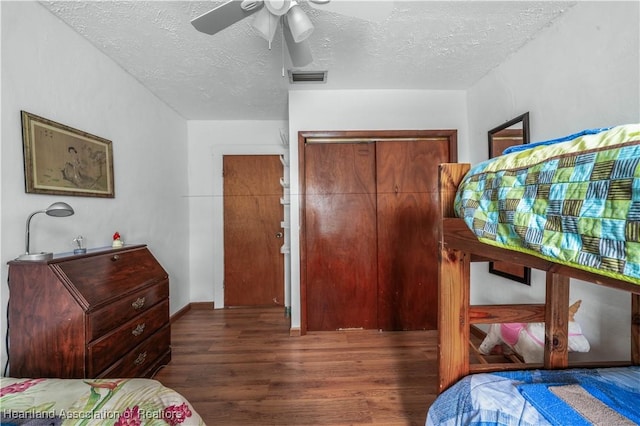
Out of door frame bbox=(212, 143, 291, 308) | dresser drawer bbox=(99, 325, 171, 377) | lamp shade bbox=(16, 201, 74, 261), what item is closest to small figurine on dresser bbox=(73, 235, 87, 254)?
lamp shade bbox=(16, 201, 74, 261)

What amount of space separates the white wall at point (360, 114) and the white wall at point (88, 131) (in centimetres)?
131

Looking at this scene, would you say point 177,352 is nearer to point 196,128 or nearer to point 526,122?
point 196,128

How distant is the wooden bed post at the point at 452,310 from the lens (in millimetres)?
1066

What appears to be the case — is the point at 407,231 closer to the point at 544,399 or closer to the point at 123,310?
the point at 544,399

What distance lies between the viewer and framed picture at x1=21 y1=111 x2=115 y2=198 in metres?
1.37

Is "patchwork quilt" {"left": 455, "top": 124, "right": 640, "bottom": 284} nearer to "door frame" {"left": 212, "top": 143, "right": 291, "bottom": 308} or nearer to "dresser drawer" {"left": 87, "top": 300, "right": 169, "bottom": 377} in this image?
"dresser drawer" {"left": 87, "top": 300, "right": 169, "bottom": 377}

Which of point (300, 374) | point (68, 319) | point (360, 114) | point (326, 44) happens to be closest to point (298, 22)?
point (326, 44)

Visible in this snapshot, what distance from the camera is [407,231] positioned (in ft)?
8.27

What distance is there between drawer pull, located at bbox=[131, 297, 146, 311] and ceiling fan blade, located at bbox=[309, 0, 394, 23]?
1.92 meters

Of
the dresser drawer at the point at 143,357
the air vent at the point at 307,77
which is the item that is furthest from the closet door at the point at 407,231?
the dresser drawer at the point at 143,357

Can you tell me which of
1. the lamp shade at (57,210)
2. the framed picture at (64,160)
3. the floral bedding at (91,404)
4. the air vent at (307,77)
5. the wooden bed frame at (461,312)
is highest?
the air vent at (307,77)

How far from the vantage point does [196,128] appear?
3.15m

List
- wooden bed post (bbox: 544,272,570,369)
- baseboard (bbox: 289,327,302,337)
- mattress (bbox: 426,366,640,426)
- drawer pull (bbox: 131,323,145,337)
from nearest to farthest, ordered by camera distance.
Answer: mattress (bbox: 426,366,640,426) < wooden bed post (bbox: 544,272,570,369) < drawer pull (bbox: 131,323,145,337) < baseboard (bbox: 289,327,302,337)

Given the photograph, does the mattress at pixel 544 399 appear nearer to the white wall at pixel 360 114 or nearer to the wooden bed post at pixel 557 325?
the wooden bed post at pixel 557 325
